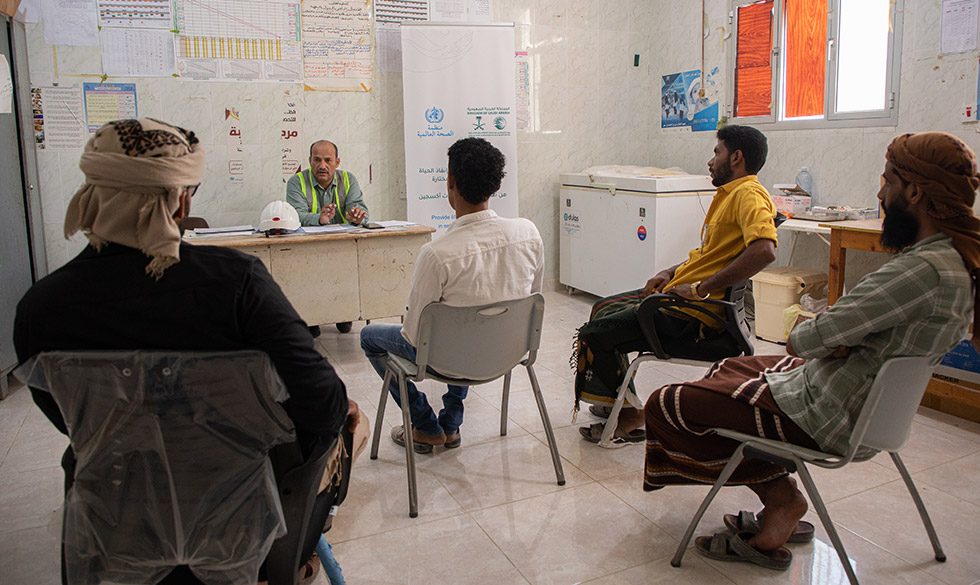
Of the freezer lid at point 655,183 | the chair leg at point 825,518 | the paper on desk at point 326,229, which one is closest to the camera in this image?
the chair leg at point 825,518

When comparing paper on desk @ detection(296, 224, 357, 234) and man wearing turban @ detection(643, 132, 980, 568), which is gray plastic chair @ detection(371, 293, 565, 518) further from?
paper on desk @ detection(296, 224, 357, 234)

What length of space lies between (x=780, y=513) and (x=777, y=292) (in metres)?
2.64

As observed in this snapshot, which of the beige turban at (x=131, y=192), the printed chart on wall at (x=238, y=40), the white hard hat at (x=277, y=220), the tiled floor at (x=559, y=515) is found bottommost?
the tiled floor at (x=559, y=515)

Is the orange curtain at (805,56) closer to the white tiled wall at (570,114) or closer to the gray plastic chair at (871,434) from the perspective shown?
the white tiled wall at (570,114)

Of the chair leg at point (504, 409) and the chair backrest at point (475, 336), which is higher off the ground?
the chair backrest at point (475, 336)

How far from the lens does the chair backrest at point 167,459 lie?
1.27 m

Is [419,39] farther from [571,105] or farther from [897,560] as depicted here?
[897,560]

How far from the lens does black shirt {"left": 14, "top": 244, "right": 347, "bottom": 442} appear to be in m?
1.30

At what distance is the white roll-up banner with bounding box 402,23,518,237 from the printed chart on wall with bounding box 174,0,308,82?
82 cm

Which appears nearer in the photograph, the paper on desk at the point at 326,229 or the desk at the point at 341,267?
the desk at the point at 341,267

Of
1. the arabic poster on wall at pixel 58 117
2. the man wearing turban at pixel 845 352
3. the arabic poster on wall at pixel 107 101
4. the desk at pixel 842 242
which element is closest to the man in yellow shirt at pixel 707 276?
the man wearing turban at pixel 845 352

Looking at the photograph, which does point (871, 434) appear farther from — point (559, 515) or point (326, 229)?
point (326, 229)

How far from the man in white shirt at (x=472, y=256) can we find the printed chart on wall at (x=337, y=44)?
3.04 m

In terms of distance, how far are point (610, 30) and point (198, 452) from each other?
5.74m
